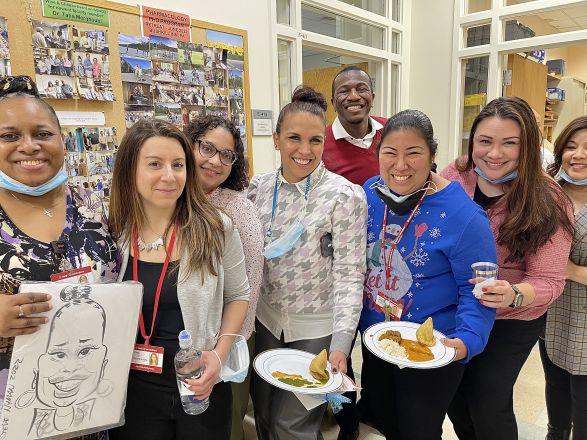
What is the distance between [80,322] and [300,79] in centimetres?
313

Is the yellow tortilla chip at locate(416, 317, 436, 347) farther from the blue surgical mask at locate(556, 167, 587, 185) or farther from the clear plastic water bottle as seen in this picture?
the blue surgical mask at locate(556, 167, 587, 185)

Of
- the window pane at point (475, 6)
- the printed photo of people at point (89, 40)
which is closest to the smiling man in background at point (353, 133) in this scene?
the printed photo of people at point (89, 40)

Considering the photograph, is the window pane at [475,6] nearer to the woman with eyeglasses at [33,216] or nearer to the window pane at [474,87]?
the window pane at [474,87]

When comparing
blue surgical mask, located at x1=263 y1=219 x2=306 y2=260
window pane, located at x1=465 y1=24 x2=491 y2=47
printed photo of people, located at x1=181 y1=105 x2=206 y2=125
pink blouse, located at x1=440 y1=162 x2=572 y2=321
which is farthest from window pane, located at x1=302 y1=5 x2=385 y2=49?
pink blouse, located at x1=440 y1=162 x2=572 y2=321

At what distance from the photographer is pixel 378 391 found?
1637 millimetres

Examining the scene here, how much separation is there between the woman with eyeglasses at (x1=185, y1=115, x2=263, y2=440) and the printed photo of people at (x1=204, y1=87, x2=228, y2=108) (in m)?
1.15

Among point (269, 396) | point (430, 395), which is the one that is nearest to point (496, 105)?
point (430, 395)

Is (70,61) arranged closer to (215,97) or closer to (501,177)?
(215,97)

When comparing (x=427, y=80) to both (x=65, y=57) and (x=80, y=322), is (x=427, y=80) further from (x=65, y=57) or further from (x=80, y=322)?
(x=80, y=322)

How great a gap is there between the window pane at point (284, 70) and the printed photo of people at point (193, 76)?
999 millimetres

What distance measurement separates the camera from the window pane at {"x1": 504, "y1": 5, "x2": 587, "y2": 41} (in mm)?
4594

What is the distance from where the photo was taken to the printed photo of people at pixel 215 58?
2731 mm

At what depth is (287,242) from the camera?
5.12ft

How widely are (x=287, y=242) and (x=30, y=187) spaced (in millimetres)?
858
